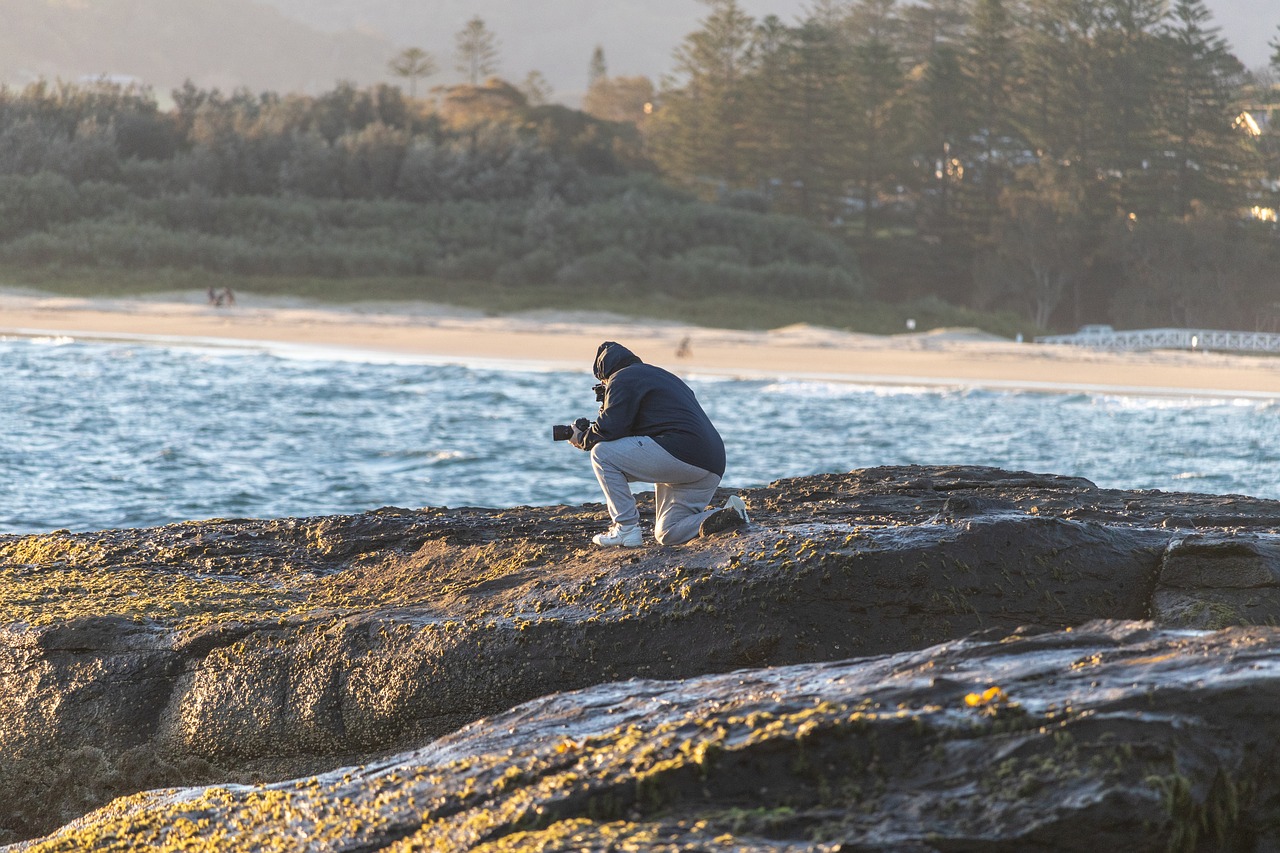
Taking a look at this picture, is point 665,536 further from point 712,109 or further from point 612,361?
point 712,109

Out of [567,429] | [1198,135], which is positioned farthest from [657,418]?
[1198,135]

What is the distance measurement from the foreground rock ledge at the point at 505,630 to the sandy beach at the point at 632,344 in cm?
1884

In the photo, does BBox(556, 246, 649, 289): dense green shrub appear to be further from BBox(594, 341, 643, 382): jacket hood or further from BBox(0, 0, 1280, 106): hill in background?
BBox(0, 0, 1280, 106): hill in background

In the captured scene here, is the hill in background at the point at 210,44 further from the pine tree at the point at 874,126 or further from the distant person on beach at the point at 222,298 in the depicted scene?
the distant person on beach at the point at 222,298

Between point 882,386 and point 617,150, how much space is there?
34388mm

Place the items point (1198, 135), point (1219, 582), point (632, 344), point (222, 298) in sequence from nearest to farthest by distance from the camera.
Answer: point (1219, 582) → point (632, 344) → point (222, 298) → point (1198, 135)

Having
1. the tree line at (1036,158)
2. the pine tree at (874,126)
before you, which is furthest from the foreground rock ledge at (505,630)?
the pine tree at (874,126)

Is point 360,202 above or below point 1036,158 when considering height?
below

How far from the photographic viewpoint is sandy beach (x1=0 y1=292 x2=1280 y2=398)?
2469 centimetres

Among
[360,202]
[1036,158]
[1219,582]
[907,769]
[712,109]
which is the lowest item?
[907,769]

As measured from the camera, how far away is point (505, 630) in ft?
16.4

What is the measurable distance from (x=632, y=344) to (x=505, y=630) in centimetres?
2359

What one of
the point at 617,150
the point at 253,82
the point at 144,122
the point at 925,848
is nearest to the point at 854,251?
the point at 617,150

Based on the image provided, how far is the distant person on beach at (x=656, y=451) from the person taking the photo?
561 centimetres
